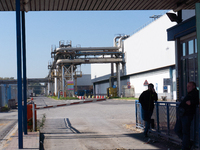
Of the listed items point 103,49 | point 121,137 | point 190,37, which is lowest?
point 121,137

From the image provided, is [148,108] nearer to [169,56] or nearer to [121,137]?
[121,137]

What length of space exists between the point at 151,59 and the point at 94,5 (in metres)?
37.2

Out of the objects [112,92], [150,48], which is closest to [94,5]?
[150,48]

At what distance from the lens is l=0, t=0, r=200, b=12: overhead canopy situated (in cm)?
1009

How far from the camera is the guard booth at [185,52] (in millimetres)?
9570

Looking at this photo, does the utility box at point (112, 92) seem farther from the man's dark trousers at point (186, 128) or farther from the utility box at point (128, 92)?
the man's dark trousers at point (186, 128)

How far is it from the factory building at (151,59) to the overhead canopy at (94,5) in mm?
23198

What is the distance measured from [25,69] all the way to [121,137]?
3.99 metres

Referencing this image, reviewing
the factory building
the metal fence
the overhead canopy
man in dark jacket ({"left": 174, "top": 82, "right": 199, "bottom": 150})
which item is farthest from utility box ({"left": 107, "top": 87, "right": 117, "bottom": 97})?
man in dark jacket ({"left": 174, "top": 82, "right": 199, "bottom": 150})

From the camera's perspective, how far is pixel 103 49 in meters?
54.5

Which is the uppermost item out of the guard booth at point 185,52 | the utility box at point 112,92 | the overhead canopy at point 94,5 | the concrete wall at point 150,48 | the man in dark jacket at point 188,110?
the concrete wall at point 150,48

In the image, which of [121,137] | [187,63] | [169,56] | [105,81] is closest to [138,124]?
[121,137]

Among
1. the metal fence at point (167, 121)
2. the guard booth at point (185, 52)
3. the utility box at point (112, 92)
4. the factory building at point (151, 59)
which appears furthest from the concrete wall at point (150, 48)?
the metal fence at point (167, 121)

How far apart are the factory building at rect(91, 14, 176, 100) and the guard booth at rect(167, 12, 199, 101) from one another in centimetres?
2319
